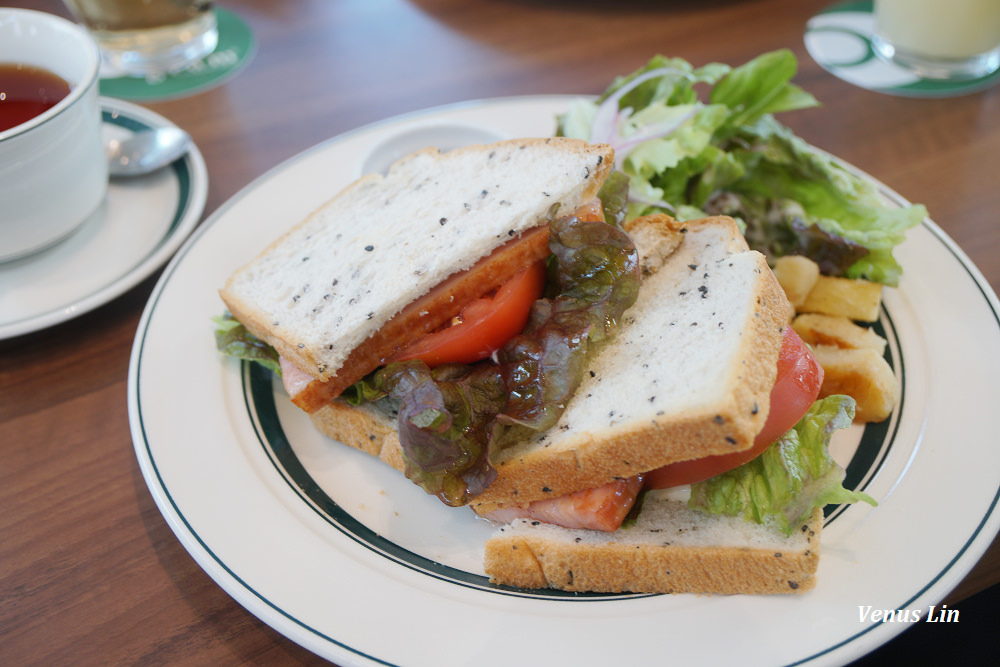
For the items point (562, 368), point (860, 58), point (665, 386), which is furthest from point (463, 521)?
point (860, 58)

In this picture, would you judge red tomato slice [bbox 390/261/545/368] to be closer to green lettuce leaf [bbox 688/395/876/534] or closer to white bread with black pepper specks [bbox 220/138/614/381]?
white bread with black pepper specks [bbox 220/138/614/381]

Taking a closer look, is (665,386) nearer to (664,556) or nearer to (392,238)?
(664,556)

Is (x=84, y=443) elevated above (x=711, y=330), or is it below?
below

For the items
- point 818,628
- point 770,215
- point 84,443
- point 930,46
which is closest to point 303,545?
point 84,443

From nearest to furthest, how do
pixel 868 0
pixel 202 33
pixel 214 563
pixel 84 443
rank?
pixel 214 563 → pixel 84 443 → pixel 202 33 → pixel 868 0

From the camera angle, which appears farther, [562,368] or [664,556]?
[562,368]

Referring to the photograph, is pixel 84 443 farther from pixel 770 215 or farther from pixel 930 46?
pixel 930 46
